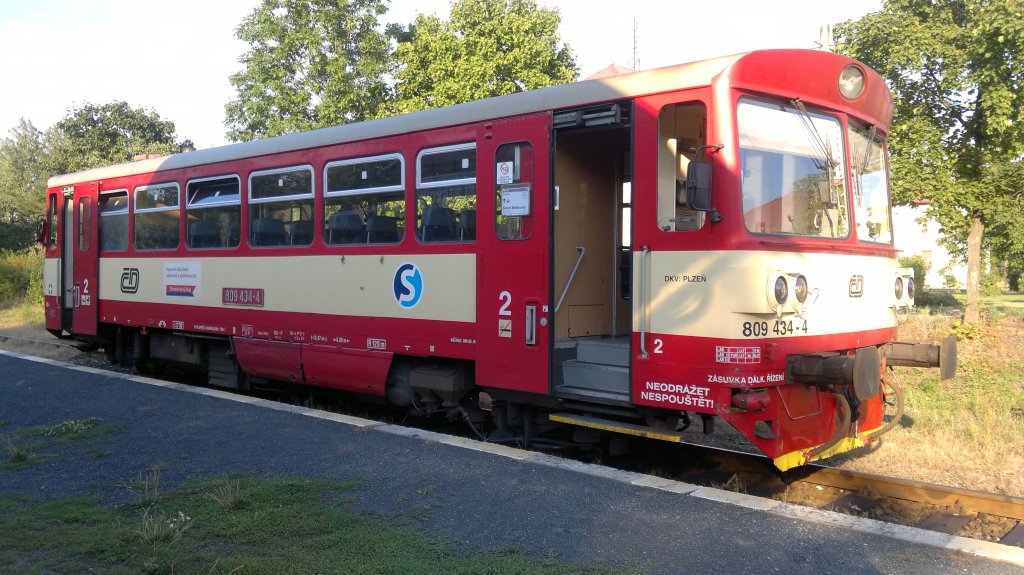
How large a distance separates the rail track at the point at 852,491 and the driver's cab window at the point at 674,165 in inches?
94.1

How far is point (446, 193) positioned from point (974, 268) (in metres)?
13.4

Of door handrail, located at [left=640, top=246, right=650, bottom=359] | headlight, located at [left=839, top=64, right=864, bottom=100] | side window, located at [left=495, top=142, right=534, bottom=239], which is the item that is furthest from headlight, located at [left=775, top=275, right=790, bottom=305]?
side window, located at [left=495, top=142, right=534, bottom=239]

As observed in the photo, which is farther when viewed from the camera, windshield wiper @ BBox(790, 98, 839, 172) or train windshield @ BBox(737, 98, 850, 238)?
windshield wiper @ BBox(790, 98, 839, 172)

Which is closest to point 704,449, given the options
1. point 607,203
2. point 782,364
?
point 782,364

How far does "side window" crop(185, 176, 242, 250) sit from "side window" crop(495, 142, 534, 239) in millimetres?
4476

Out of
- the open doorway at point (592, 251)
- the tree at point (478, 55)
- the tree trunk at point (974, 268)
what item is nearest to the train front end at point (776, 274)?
the open doorway at point (592, 251)

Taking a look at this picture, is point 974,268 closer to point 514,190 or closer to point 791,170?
point 791,170

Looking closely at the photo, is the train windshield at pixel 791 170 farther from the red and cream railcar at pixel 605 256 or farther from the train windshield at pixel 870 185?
the train windshield at pixel 870 185

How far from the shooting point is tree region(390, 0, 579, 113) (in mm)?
23031

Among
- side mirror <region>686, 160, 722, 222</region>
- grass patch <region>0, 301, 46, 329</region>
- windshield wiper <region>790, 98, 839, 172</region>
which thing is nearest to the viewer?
side mirror <region>686, 160, 722, 222</region>

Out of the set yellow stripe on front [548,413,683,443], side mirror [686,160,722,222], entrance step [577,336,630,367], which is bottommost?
yellow stripe on front [548,413,683,443]

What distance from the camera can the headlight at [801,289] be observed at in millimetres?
5945

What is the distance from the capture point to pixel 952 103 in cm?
1586

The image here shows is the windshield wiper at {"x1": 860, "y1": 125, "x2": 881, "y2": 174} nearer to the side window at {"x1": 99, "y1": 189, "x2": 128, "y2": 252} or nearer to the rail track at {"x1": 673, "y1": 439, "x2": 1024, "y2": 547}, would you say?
the rail track at {"x1": 673, "y1": 439, "x2": 1024, "y2": 547}
